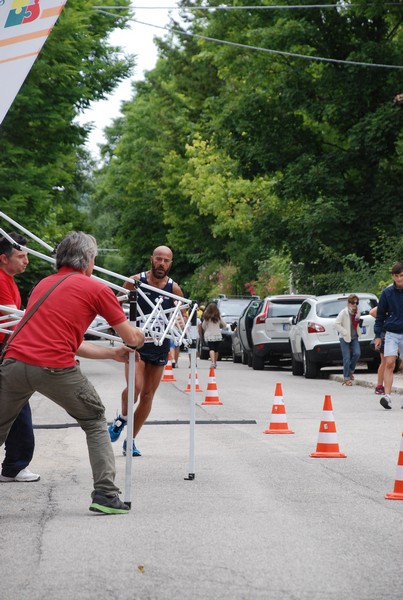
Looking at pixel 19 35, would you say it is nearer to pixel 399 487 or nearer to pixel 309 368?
pixel 399 487

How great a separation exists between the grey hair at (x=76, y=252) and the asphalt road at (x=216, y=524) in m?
1.60

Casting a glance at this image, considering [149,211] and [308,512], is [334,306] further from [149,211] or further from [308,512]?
[149,211]

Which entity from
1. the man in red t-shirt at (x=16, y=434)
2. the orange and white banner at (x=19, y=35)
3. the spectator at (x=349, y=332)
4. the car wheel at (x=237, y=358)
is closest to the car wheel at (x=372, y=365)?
the spectator at (x=349, y=332)

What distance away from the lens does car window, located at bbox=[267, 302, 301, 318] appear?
30.9m

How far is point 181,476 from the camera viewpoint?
10.2 meters

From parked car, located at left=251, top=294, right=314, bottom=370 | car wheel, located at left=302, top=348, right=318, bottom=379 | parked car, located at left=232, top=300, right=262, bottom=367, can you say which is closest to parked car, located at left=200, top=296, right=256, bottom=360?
parked car, located at left=232, top=300, right=262, bottom=367

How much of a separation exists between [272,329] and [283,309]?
0.71 meters

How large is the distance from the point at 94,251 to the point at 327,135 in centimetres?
3261

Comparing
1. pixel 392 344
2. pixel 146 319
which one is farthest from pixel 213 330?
pixel 146 319

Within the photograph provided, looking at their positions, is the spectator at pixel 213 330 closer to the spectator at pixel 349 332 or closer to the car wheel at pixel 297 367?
the car wheel at pixel 297 367

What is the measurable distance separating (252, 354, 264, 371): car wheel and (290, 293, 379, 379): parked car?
351 centimetres

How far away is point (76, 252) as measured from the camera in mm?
8148

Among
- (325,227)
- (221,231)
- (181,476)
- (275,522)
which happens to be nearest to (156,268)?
(181,476)

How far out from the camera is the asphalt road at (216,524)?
5961 mm
